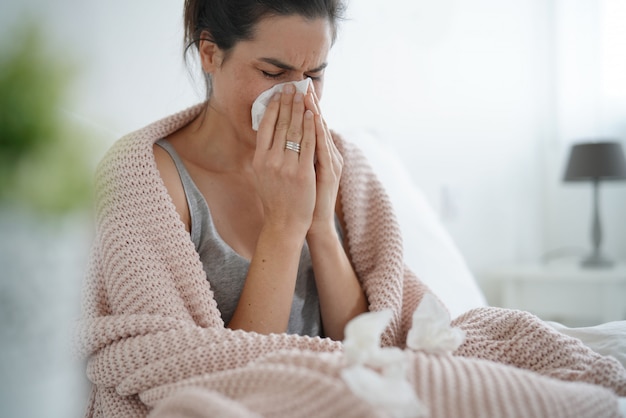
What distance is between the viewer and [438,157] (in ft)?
7.60

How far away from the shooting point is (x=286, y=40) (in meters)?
0.96

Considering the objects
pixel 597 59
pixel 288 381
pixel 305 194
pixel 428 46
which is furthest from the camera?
pixel 597 59

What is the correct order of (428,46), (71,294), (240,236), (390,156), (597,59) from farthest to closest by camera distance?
(597,59)
(428,46)
(390,156)
(240,236)
(71,294)

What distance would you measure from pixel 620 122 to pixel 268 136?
6.94 feet

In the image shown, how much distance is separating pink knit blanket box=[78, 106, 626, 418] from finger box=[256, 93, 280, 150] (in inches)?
6.7

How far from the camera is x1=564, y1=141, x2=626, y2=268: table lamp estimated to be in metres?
2.27

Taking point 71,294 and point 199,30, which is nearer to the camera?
point 71,294

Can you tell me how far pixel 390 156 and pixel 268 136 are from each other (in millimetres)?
650

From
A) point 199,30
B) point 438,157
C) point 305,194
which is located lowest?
point 438,157

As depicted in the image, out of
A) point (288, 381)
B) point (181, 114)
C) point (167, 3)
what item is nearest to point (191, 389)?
point (288, 381)

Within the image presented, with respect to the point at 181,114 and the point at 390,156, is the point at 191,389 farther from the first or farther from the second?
the point at 390,156

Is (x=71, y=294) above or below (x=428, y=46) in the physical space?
below

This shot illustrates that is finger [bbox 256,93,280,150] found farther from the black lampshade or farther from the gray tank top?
the black lampshade

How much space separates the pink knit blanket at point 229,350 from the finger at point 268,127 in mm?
170
